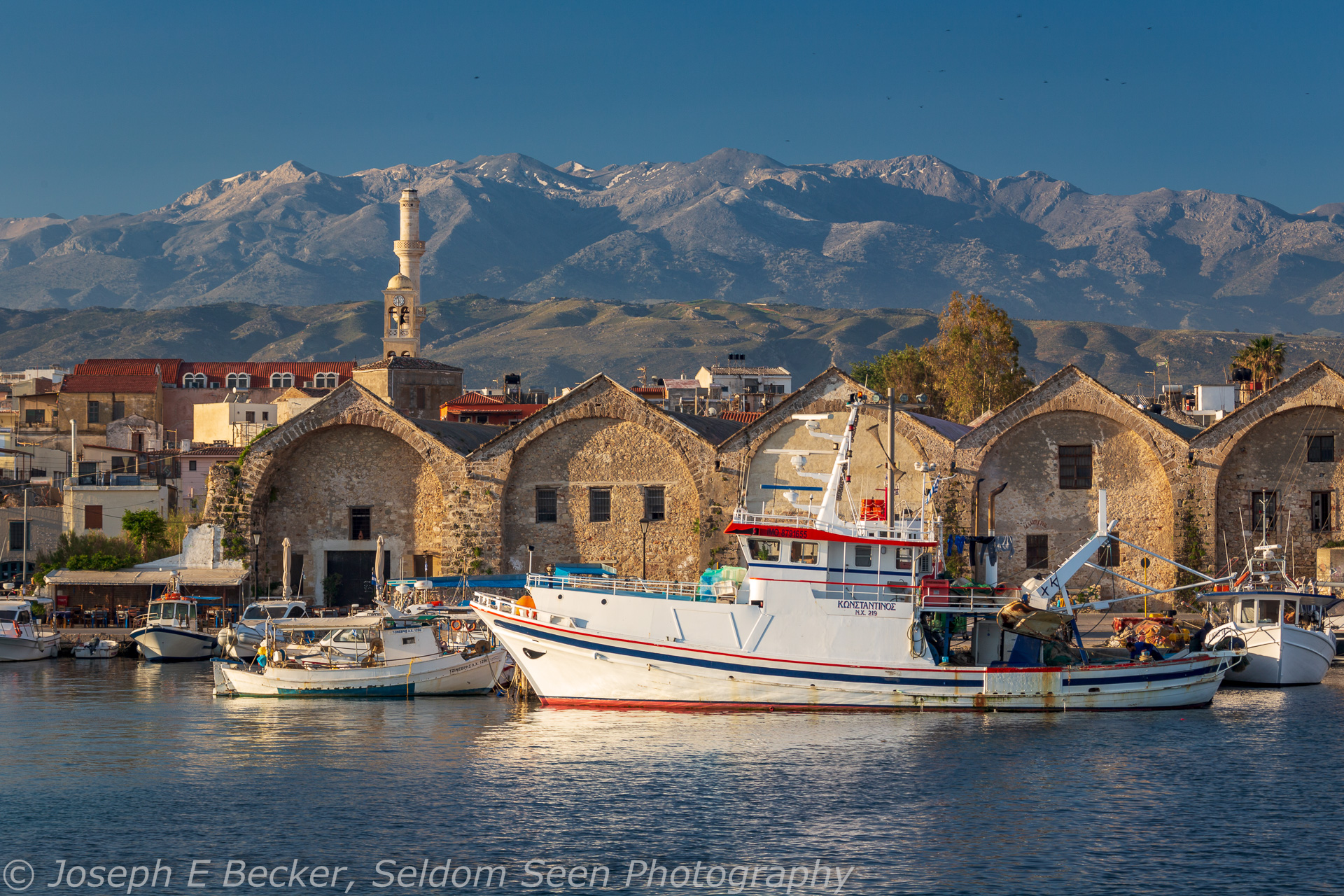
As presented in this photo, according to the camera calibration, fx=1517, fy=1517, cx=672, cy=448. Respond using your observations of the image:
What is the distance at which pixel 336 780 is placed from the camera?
34.8 metres

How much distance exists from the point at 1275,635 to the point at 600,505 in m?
27.7

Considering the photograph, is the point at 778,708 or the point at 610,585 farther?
the point at 610,585

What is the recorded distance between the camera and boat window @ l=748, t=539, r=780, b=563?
1713 inches

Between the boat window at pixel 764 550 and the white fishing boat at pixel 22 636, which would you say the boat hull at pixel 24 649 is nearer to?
the white fishing boat at pixel 22 636

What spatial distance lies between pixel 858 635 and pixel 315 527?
106 ft

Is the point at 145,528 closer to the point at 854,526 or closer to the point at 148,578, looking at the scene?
the point at 148,578

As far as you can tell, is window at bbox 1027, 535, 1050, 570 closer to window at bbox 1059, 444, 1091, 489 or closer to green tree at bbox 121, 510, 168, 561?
window at bbox 1059, 444, 1091, 489

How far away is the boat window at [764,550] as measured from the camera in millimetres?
43500

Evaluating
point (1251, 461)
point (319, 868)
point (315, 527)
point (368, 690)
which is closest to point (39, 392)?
point (315, 527)

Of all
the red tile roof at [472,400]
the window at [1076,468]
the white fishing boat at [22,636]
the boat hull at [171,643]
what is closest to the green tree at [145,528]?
the white fishing boat at [22,636]

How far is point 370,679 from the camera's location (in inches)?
1903

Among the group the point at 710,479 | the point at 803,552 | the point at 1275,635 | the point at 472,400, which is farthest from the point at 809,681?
the point at 472,400

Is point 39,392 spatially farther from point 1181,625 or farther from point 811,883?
point 811,883

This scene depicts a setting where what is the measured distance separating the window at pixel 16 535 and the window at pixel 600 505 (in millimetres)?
32233
